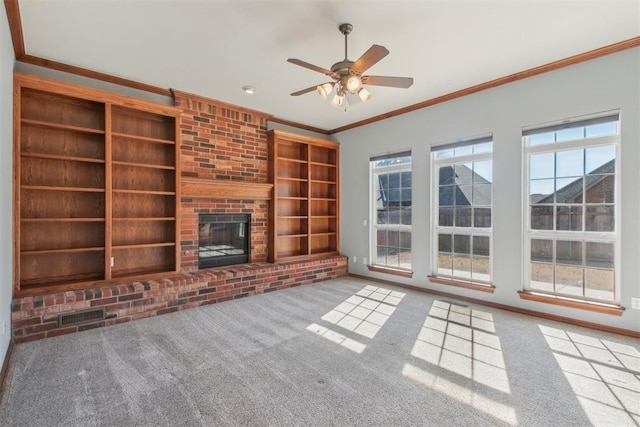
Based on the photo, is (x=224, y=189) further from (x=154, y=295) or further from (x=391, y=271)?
(x=391, y=271)

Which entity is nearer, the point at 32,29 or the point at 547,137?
the point at 32,29

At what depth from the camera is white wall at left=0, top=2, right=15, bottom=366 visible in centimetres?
229

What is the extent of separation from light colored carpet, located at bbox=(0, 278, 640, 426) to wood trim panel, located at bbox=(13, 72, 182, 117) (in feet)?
8.52

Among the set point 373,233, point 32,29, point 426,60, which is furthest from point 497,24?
point 32,29

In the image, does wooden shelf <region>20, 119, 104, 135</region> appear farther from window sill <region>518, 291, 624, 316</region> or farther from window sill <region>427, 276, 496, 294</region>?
window sill <region>518, 291, 624, 316</region>

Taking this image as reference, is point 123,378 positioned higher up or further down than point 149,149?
further down

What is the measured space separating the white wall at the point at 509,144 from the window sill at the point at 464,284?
0.06 m

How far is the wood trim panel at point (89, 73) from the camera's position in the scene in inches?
128

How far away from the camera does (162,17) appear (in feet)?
8.47

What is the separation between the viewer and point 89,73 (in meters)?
3.54

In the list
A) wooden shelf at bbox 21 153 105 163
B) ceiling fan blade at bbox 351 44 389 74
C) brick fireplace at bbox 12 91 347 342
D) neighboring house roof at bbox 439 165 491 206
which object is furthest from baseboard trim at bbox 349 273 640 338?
wooden shelf at bbox 21 153 105 163

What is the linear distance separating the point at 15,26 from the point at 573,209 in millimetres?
5876

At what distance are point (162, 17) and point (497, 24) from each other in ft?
9.68

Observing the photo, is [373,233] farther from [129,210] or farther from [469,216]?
[129,210]
